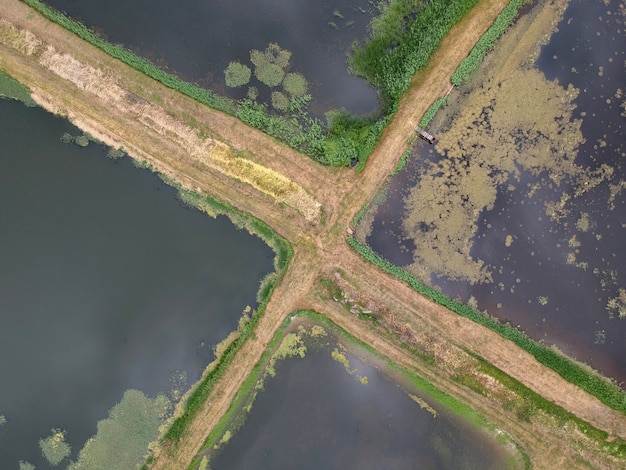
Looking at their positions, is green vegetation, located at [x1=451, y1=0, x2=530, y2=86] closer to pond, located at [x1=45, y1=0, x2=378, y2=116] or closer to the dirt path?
the dirt path

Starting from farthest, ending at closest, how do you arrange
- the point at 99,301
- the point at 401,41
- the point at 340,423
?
the point at 401,41
the point at 99,301
the point at 340,423

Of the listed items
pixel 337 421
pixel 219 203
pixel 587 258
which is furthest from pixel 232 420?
Answer: pixel 587 258

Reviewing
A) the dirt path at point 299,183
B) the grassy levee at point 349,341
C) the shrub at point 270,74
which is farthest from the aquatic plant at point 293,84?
the grassy levee at point 349,341

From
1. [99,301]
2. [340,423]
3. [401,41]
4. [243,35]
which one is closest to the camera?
[340,423]

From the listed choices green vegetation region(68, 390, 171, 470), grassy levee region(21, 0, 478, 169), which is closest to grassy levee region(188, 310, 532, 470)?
green vegetation region(68, 390, 171, 470)

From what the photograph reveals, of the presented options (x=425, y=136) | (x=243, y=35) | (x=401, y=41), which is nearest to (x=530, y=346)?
(x=425, y=136)

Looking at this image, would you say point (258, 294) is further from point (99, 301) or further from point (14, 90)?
point (14, 90)
